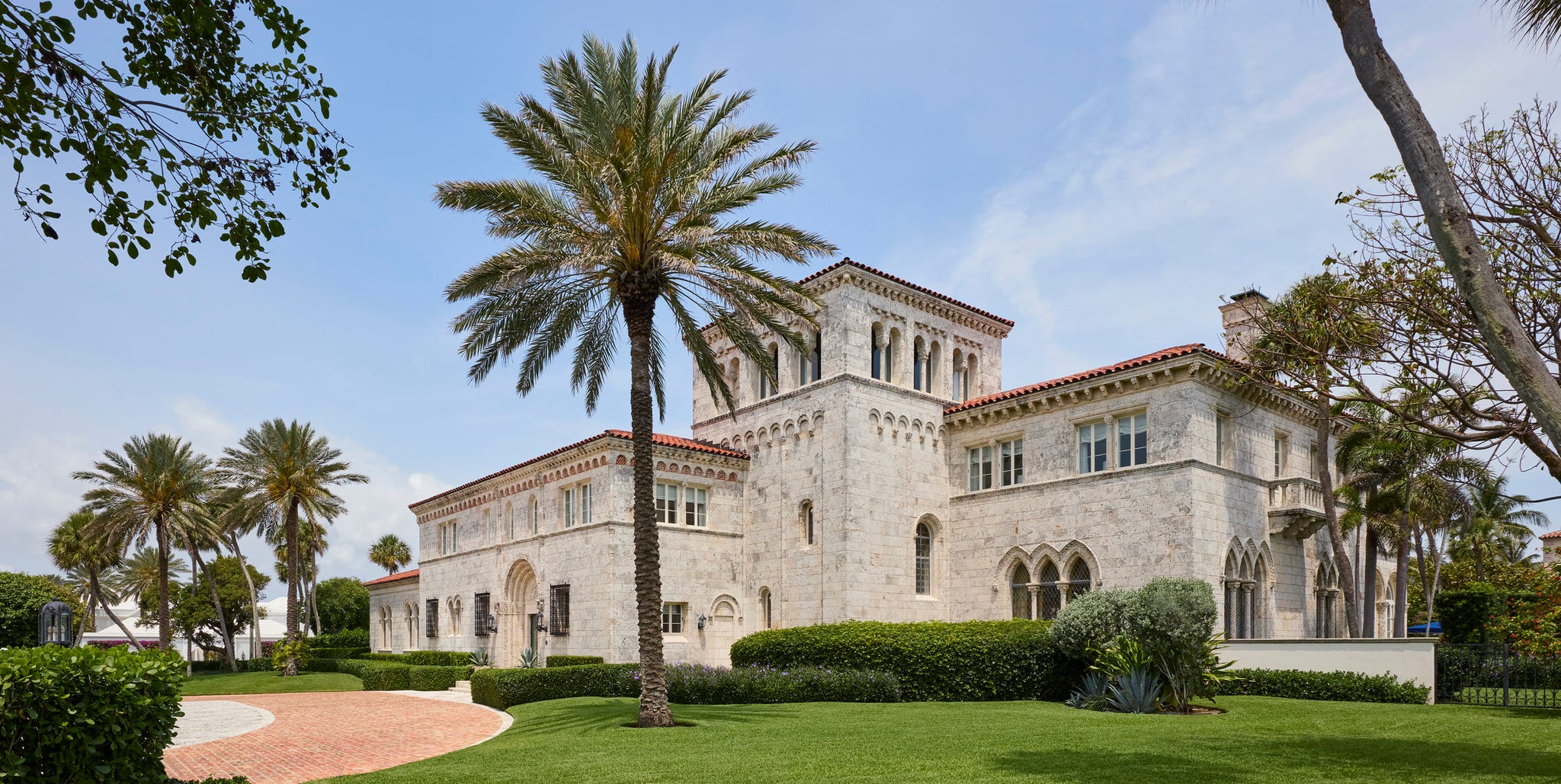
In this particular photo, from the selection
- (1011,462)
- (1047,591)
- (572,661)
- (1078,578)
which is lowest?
(572,661)

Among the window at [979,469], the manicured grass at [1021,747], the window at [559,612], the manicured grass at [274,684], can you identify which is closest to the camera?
the manicured grass at [1021,747]

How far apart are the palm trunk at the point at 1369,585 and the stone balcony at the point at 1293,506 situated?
3.96 m

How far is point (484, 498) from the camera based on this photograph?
4072 cm

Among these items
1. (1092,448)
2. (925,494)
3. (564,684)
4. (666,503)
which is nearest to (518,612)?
(666,503)

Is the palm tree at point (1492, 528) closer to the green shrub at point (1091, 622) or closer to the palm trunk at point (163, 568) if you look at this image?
the green shrub at point (1091, 622)

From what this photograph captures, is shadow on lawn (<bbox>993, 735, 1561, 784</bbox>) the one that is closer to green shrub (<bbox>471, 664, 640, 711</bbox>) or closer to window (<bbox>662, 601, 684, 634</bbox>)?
green shrub (<bbox>471, 664, 640, 711</bbox>)

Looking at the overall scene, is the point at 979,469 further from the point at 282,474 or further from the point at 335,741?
the point at 282,474

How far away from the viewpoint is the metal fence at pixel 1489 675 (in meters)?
19.7

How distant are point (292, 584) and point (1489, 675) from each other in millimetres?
41492

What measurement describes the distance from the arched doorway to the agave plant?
23.1m

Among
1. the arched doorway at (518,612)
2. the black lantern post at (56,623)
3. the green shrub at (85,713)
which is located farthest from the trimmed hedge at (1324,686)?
the black lantern post at (56,623)

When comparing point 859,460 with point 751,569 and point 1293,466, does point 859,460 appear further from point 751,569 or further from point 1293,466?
point 1293,466

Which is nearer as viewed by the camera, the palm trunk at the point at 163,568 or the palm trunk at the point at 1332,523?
the palm trunk at the point at 1332,523

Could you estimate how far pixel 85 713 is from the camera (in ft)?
31.0
